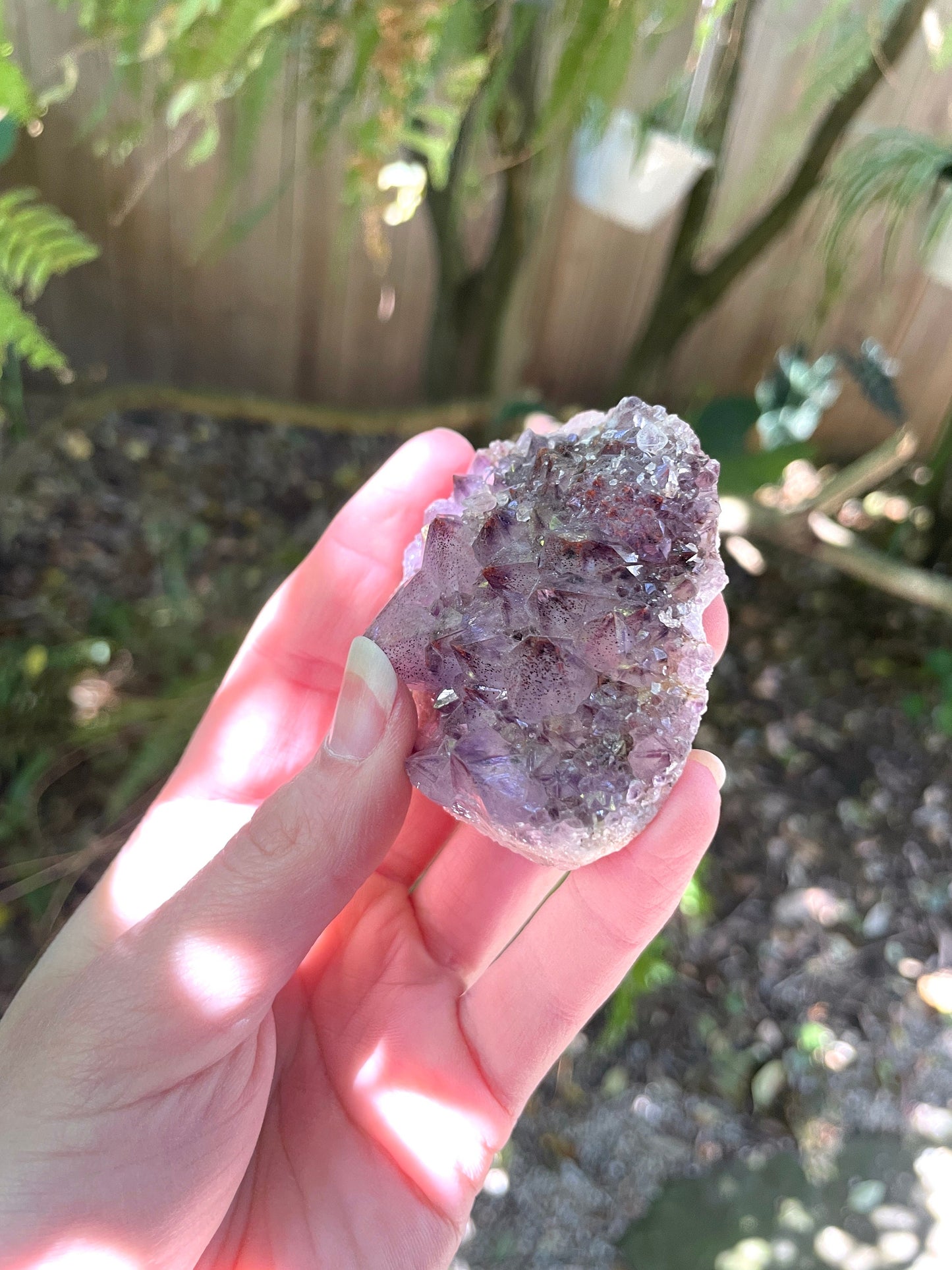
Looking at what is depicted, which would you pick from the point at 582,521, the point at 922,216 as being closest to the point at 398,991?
the point at 582,521

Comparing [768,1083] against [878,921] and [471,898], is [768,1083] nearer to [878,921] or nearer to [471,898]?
[878,921]

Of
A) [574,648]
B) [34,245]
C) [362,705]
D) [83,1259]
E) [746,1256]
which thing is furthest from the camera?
[746,1256]

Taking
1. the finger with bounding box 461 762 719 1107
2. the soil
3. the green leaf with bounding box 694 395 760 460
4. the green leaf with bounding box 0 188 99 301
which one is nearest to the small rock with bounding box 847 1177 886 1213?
the soil

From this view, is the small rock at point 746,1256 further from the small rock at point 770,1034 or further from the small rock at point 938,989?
the small rock at point 938,989

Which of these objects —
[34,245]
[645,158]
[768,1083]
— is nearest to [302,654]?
[34,245]

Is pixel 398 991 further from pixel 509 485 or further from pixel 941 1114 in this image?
pixel 941 1114
